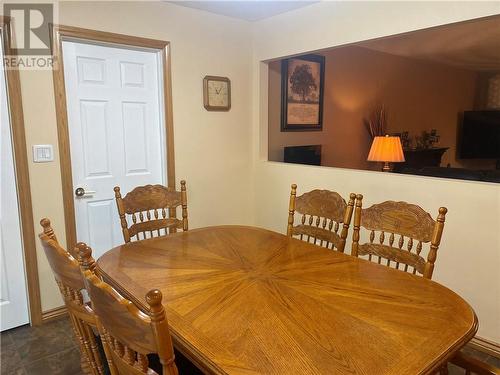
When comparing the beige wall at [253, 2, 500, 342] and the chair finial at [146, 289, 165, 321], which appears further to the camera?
the beige wall at [253, 2, 500, 342]

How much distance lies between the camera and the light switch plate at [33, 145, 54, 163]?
2.44 m

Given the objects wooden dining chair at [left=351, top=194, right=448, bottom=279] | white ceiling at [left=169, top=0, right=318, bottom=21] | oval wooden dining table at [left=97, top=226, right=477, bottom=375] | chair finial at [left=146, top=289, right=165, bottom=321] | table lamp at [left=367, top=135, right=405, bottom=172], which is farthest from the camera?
table lamp at [left=367, top=135, right=405, bottom=172]

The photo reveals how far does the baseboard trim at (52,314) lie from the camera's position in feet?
8.48

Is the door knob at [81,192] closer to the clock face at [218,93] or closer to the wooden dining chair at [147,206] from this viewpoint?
the wooden dining chair at [147,206]

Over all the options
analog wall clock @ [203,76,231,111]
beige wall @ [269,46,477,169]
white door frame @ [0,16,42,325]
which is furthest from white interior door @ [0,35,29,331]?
beige wall @ [269,46,477,169]

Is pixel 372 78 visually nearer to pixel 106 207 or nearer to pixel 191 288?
pixel 106 207

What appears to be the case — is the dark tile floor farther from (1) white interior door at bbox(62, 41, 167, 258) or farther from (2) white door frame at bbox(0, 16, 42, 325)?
(1) white interior door at bbox(62, 41, 167, 258)

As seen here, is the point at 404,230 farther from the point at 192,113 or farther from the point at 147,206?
the point at 192,113

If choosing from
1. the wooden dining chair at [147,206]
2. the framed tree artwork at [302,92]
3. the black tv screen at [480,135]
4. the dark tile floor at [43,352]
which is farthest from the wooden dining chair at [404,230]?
the black tv screen at [480,135]

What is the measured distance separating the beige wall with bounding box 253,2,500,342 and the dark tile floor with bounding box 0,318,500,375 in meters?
0.46

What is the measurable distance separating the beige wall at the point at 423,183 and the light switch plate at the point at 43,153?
193 centimetres

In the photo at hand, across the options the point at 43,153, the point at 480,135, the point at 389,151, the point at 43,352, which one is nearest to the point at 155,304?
the point at 43,352

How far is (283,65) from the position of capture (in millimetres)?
3730

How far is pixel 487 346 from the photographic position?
2.25 meters
